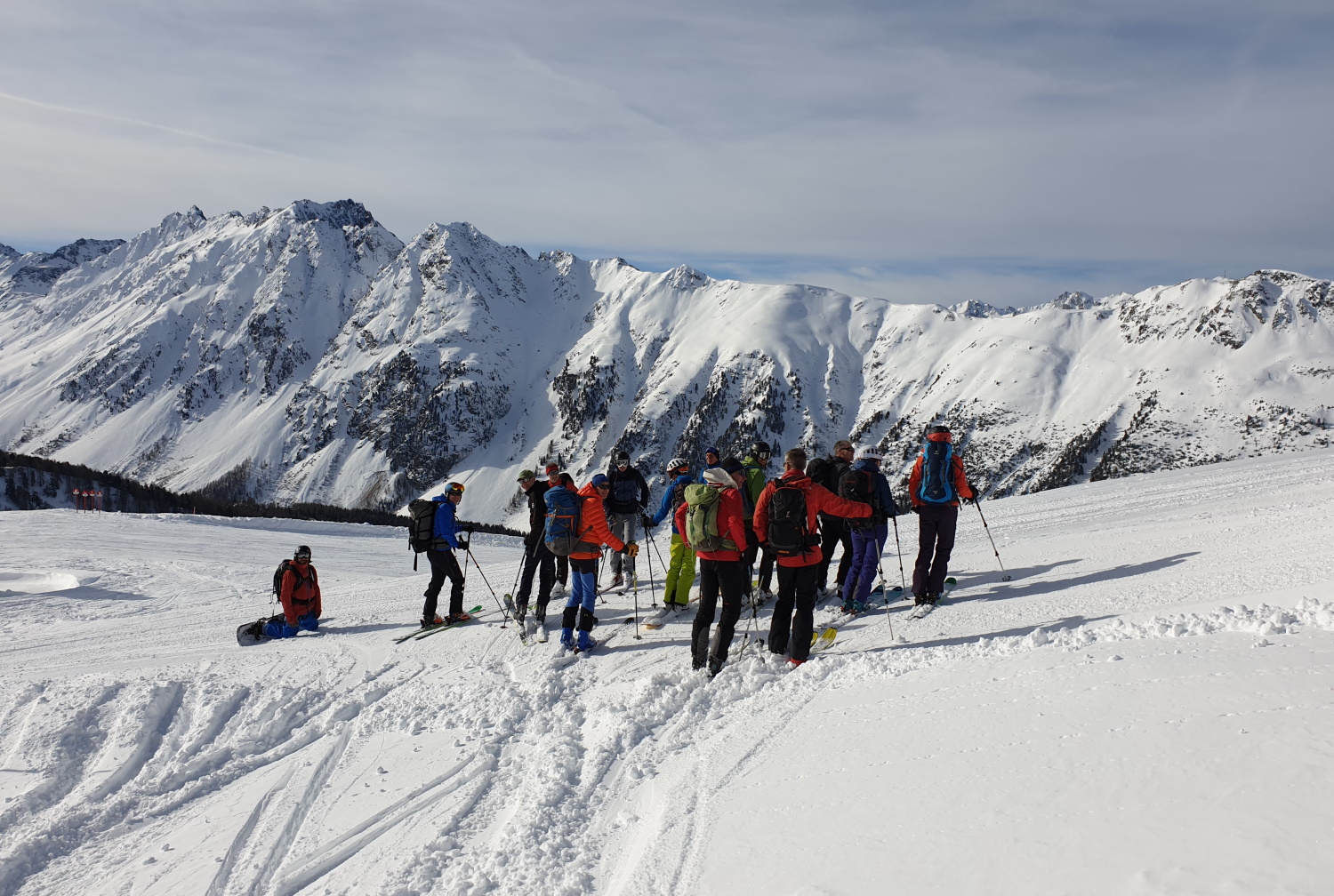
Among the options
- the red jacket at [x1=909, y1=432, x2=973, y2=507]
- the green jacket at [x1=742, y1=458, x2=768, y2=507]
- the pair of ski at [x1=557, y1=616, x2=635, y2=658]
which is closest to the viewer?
the red jacket at [x1=909, y1=432, x2=973, y2=507]

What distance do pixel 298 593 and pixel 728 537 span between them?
8209mm

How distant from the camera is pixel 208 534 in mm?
24594

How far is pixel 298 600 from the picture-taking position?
1143cm

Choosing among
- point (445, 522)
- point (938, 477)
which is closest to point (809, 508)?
point (938, 477)

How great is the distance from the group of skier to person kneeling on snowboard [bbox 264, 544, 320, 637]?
18 millimetres

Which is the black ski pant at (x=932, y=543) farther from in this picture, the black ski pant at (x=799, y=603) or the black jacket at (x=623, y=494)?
the black jacket at (x=623, y=494)

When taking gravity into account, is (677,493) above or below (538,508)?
above

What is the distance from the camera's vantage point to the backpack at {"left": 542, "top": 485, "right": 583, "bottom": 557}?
8695mm

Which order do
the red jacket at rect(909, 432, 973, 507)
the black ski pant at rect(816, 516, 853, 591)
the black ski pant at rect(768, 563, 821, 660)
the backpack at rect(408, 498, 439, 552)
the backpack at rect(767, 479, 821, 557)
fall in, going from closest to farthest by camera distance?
the backpack at rect(767, 479, 821, 557) → the black ski pant at rect(768, 563, 821, 660) → the red jacket at rect(909, 432, 973, 507) → the black ski pant at rect(816, 516, 853, 591) → the backpack at rect(408, 498, 439, 552)

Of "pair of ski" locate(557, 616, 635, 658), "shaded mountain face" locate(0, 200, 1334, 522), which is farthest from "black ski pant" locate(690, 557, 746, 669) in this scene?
"shaded mountain face" locate(0, 200, 1334, 522)

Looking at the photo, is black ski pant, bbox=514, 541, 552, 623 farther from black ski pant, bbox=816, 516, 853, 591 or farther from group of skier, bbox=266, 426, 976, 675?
black ski pant, bbox=816, 516, 853, 591

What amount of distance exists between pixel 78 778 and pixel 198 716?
123cm

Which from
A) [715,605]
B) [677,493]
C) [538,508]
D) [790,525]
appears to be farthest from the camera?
[677,493]

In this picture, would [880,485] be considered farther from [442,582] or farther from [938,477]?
[442,582]
